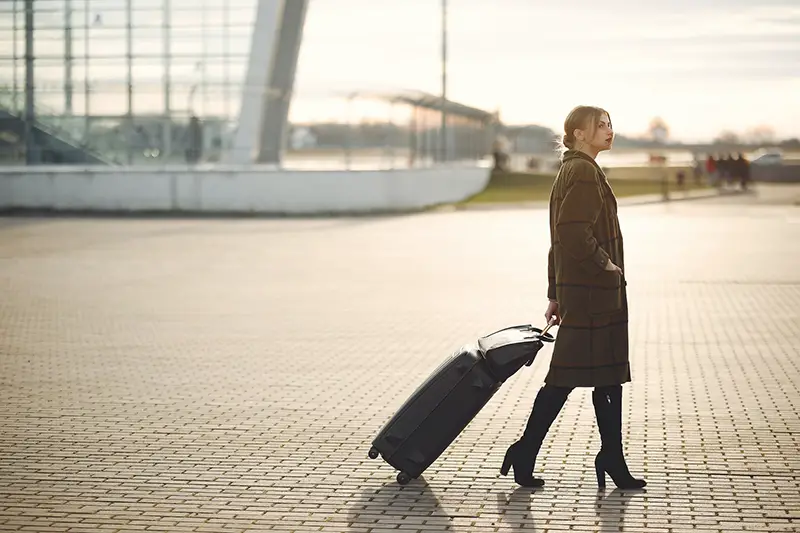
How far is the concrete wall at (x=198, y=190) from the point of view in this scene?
35500 mm

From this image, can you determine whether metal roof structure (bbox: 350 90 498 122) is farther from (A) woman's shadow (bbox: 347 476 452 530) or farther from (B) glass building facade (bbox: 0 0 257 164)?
(A) woman's shadow (bbox: 347 476 452 530)

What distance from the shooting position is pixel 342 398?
9164 mm

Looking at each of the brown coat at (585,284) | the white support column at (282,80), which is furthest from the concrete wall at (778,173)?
the brown coat at (585,284)

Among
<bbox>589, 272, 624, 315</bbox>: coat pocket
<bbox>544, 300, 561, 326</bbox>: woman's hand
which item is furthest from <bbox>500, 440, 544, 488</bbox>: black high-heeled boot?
<bbox>589, 272, 624, 315</bbox>: coat pocket

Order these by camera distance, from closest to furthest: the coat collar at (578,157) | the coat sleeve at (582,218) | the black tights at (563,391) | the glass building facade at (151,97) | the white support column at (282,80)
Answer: the coat sleeve at (582,218) → the coat collar at (578,157) → the black tights at (563,391) → the glass building facade at (151,97) → the white support column at (282,80)

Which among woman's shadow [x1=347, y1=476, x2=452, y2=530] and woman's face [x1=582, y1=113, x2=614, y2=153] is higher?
woman's face [x1=582, y1=113, x2=614, y2=153]

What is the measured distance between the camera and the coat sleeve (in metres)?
6.21

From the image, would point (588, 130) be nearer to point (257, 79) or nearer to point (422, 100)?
point (422, 100)

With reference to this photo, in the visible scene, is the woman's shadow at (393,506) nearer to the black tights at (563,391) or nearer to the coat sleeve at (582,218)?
the black tights at (563,391)

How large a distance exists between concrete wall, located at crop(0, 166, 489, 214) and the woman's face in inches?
1136

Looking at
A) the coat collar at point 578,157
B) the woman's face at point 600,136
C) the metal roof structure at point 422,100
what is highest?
the metal roof structure at point 422,100

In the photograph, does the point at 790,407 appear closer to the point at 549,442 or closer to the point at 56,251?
the point at 549,442

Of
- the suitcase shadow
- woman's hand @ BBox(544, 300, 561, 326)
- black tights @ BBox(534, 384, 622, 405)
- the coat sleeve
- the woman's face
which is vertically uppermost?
the woman's face

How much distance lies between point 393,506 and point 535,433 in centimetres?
77
